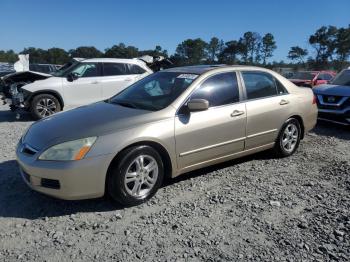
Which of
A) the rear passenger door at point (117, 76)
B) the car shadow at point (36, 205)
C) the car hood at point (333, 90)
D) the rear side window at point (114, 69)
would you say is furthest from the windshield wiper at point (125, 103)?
the car hood at point (333, 90)

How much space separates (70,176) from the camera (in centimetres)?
353

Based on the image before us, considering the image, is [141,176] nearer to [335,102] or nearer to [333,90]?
[335,102]

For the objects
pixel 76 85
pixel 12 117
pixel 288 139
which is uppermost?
pixel 76 85

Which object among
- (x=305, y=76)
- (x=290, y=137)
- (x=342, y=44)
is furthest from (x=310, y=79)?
(x=342, y=44)

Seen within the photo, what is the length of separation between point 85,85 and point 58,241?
7.04 metres

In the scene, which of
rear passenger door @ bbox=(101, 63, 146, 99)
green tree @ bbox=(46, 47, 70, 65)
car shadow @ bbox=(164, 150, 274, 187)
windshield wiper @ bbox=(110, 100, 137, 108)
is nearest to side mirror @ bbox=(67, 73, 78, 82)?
rear passenger door @ bbox=(101, 63, 146, 99)

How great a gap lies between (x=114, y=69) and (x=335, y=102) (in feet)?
19.7

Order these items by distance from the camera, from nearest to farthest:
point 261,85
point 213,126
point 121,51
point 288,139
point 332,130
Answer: point 213,126
point 261,85
point 288,139
point 332,130
point 121,51

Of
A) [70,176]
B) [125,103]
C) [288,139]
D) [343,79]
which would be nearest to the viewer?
[70,176]

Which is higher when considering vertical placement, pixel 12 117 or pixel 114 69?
pixel 114 69

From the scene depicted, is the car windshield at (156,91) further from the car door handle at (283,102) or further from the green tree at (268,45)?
the green tree at (268,45)

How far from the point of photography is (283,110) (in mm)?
5520

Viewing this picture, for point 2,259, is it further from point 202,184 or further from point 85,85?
point 85,85

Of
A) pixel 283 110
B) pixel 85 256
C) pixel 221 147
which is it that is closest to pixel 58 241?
pixel 85 256
